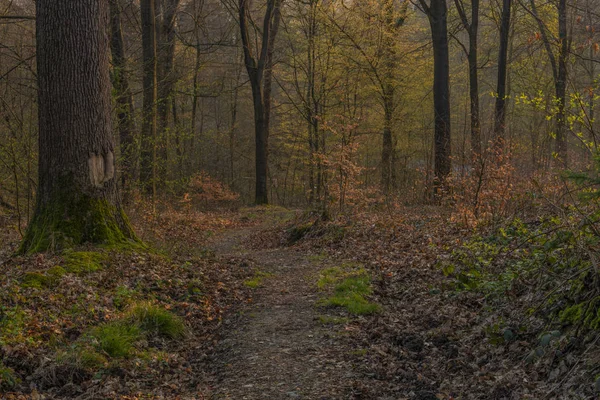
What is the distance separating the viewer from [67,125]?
769cm

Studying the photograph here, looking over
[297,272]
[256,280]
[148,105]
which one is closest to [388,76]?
[148,105]

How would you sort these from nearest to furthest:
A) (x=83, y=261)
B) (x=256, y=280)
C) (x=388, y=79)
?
(x=83, y=261) → (x=256, y=280) → (x=388, y=79)

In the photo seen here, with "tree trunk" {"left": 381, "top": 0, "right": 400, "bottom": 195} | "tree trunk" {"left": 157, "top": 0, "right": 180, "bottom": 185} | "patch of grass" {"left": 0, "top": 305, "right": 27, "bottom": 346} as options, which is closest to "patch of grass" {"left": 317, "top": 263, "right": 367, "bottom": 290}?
"patch of grass" {"left": 0, "top": 305, "right": 27, "bottom": 346}

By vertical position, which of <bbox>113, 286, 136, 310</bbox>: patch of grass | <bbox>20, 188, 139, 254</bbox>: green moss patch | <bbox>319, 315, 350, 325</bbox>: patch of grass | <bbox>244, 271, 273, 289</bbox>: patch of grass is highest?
<bbox>20, 188, 139, 254</bbox>: green moss patch

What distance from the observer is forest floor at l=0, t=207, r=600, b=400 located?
436 cm

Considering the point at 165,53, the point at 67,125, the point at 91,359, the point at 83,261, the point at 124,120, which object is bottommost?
the point at 91,359

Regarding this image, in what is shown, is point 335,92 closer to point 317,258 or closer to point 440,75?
point 440,75

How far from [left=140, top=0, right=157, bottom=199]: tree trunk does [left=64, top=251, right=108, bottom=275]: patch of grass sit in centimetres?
634

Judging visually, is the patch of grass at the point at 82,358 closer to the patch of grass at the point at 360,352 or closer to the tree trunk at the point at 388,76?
the patch of grass at the point at 360,352

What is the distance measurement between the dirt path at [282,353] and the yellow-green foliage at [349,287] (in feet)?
0.91

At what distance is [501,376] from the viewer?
4219 millimetres

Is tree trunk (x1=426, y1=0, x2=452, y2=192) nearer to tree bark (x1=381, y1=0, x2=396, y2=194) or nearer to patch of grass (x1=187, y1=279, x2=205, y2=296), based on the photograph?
tree bark (x1=381, y1=0, x2=396, y2=194)

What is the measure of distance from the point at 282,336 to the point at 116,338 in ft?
6.38

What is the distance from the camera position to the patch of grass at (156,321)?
581 cm
